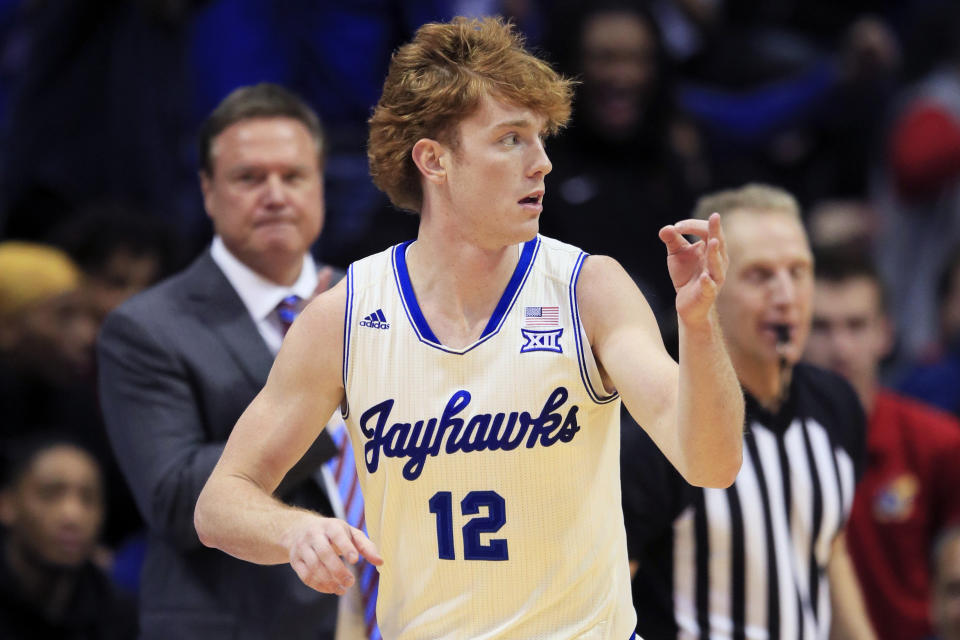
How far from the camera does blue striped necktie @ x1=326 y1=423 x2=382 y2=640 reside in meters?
4.21

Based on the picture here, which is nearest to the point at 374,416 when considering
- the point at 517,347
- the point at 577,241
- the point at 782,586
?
the point at 517,347

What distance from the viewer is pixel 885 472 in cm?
600

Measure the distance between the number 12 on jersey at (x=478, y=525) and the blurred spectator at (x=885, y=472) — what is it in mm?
3054

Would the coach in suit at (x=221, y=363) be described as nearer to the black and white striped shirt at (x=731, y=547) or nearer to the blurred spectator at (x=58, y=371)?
the black and white striped shirt at (x=731, y=547)

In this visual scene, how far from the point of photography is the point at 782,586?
4406 millimetres

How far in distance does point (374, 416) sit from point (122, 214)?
4.11 metres

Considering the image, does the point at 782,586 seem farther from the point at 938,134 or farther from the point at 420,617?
the point at 938,134

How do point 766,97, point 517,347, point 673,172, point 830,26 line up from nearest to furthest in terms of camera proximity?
point 517,347, point 673,172, point 766,97, point 830,26

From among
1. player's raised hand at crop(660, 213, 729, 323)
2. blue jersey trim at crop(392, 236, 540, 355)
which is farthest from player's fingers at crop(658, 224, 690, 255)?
blue jersey trim at crop(392, 236, 540, 355)

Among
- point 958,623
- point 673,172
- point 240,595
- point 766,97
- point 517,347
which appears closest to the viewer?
point 517,347

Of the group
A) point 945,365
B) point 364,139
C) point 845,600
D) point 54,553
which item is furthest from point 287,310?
point 945,365

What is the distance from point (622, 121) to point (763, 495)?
347cm

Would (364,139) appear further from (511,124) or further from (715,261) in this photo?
(715,261)

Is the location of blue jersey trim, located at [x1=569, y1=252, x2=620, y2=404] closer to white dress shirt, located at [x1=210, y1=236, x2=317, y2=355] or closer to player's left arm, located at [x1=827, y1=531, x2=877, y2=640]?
white dress shirt, located at [x1=210, y1=236, x2=317, y2=355]
